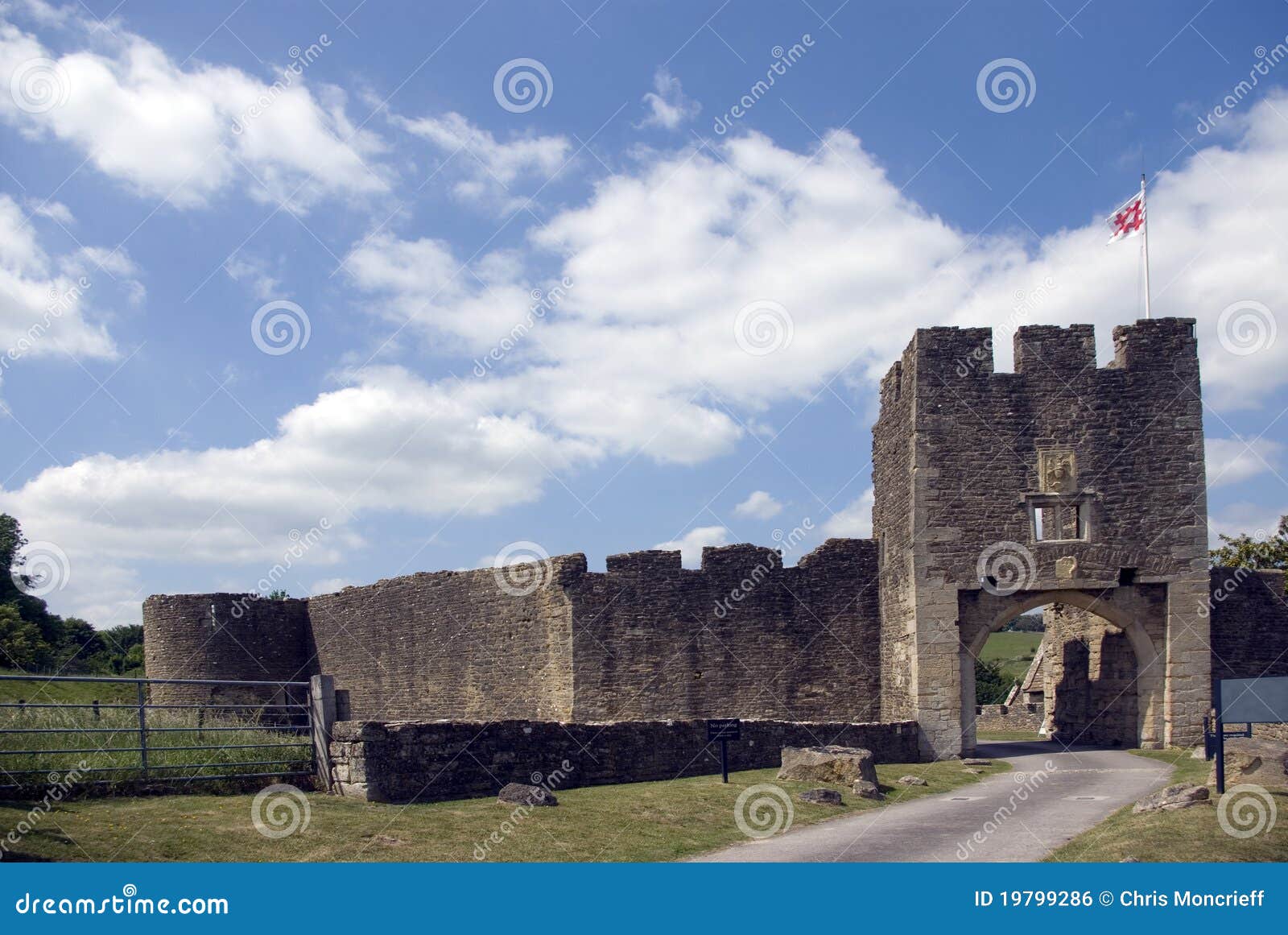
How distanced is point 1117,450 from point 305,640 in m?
23.6

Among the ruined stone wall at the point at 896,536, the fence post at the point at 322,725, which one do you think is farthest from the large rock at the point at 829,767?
the fence post at the point at 322,725

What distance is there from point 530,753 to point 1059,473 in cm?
1166

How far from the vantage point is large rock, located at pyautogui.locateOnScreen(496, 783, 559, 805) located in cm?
1252

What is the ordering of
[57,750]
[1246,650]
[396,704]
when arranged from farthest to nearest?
[396,704]
[1246,650]
[57,750]

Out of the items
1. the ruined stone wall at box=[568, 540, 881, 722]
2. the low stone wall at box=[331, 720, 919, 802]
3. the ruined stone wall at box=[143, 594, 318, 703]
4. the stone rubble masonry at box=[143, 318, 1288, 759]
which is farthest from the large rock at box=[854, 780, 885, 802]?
the ruined stone wall at box=[143, 594, 318, 703]

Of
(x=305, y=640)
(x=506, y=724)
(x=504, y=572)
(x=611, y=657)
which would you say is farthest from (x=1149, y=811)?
(x=305, y=640)

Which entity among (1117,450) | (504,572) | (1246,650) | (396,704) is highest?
(1117,450)

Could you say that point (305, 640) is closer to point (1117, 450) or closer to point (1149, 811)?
point (1117, 450)

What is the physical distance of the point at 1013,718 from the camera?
110 feet

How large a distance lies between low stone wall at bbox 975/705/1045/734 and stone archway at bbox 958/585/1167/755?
11.9 meters

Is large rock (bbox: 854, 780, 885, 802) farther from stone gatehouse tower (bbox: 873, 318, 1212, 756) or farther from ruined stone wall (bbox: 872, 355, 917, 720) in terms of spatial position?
ruined stone wall (bbox: 872, 355, 917, 720)

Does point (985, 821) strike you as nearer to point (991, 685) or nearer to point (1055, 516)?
point (1055, 516)

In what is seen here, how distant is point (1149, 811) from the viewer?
12164mm

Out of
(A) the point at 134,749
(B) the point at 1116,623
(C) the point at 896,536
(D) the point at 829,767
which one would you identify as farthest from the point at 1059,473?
(A) the point at 134,749
